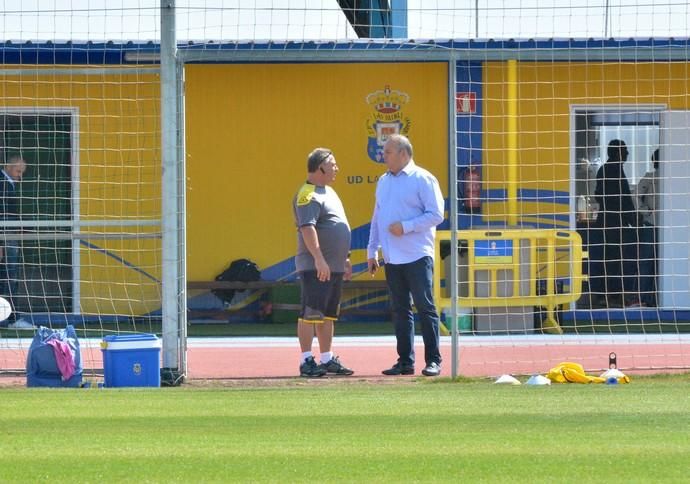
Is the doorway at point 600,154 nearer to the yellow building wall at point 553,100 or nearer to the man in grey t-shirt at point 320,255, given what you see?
the yellow building wall at point 553,100

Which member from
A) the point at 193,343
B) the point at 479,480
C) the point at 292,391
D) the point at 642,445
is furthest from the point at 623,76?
the point at 479,480

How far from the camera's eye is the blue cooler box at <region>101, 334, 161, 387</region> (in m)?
10.9

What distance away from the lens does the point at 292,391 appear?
10.3 m

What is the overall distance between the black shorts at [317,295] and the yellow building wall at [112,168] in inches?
212

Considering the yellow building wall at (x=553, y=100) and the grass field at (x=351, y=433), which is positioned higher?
the yellow building wall at (x=553, y=100)

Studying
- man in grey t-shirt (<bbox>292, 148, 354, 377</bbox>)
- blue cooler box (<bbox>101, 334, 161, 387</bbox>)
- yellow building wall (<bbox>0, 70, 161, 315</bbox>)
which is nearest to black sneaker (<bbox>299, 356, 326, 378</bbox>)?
man in grey t-shirt (<bbox>292, 148, 354, 377</bbox>)

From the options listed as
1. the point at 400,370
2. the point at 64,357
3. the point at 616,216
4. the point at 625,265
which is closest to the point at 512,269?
the point at 625,265

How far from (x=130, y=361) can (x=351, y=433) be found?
3462mm

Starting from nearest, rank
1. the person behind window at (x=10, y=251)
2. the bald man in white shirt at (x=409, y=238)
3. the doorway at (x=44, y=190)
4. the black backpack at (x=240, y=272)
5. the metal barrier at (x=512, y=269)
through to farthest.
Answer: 1. the bald man in white shirt at (x=409, y=238)
2. the person behind window at (x=10, y=251)
3. the metal barrier at (x=512, y=269)
4. the doorway at (x=44, y=190)
5. the black backpack at (x=240, y=272)

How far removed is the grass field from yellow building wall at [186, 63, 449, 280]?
22.4 feet

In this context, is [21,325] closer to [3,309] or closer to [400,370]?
[3,309]

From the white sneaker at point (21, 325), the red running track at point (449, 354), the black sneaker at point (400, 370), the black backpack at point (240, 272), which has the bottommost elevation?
the red running track at point (449, 354)

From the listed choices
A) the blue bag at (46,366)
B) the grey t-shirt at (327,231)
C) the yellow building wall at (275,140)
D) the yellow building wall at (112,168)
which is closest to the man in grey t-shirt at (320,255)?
the grey t-shirt at (327,231)

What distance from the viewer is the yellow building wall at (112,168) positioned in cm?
1659
